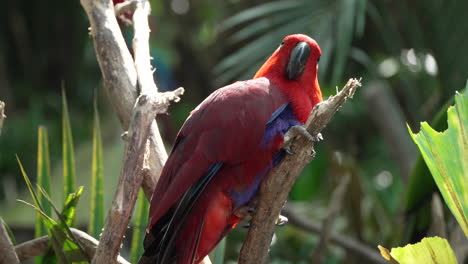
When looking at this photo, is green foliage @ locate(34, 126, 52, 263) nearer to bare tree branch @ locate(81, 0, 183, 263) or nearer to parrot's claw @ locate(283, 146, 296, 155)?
bare tree branch @ locate(81, 0, 183, 263)

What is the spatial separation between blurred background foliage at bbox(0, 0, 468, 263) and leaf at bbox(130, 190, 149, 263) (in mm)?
332

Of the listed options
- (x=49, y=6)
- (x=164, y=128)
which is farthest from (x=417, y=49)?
(x=49, y=6)

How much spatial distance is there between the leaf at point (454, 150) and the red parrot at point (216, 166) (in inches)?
13.5

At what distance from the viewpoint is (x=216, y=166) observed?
4.72ft

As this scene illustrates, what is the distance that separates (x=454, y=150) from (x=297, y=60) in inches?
21.9

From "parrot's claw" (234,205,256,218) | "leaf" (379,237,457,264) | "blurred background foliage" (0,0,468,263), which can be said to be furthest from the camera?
"blurred background foliage" (0,0,468,263)

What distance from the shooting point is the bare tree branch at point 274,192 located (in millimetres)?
1352

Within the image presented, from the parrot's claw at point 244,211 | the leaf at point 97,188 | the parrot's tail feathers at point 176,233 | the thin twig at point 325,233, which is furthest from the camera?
the thin twig at point 325,233

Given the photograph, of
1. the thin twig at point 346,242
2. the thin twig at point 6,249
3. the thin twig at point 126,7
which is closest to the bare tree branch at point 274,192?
the thin twig at point 6,249

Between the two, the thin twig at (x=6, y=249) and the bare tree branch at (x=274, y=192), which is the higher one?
the bare tree branch at (x=274, y=192)

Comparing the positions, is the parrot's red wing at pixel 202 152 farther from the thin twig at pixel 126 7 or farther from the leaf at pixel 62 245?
the thin twig at pixel 126 7

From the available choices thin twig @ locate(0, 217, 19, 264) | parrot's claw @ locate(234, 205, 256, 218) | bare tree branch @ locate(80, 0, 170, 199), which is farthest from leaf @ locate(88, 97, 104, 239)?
parrot's claw @ locate(234, 205, 256, 218)

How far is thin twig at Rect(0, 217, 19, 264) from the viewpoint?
1.47 meters

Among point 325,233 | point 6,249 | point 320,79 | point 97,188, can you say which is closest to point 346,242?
point 325,233
